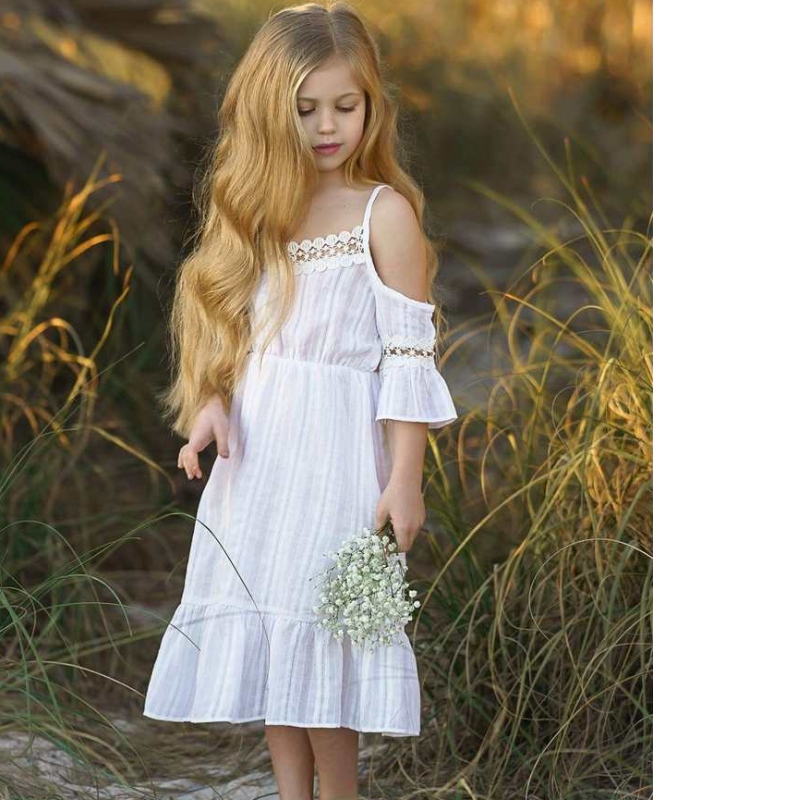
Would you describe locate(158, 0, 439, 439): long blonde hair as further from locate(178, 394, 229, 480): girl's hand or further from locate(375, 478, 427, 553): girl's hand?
locate(375, 478, 427, 553): girl's hand

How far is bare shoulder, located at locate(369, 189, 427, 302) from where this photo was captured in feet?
7.83

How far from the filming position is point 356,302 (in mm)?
2406

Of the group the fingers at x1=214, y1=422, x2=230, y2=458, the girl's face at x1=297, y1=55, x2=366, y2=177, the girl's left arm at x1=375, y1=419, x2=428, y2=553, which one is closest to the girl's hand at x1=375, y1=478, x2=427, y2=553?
the girl's left arm at x1=375, y1=419, x2=428, y2=553

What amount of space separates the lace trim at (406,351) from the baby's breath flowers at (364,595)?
12.1 inches

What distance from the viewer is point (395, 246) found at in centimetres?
239

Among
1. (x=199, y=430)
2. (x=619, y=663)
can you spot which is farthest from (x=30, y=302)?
(x=619, y=663)

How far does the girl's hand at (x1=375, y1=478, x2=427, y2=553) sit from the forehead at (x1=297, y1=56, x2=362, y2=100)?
0.70 meters

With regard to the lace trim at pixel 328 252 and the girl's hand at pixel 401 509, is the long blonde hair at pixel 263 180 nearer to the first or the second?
the lace trim at pixel 328 252

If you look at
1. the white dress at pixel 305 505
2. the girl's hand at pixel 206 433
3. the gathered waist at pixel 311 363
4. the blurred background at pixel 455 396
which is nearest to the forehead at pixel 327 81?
the white dress at pixel 305 505

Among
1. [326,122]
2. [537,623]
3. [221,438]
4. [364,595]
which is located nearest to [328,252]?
[326,122]

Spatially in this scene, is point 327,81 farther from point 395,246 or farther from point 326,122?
point 395,246

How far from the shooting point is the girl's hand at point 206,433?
7.78ft
